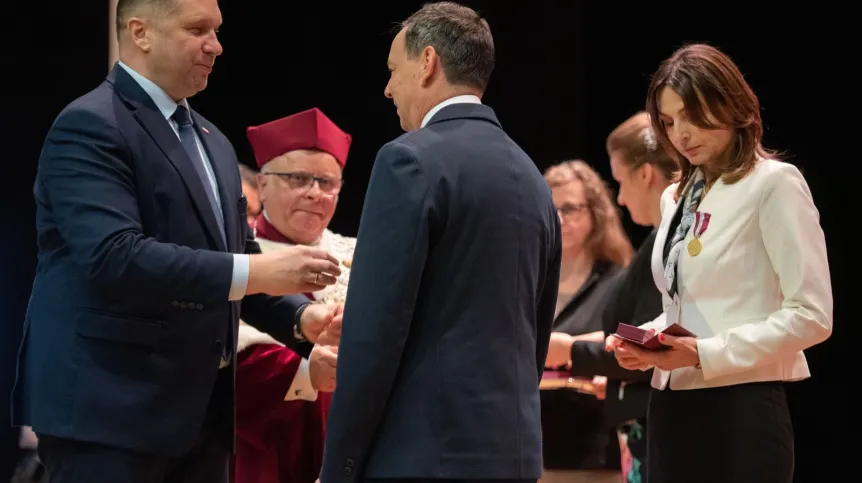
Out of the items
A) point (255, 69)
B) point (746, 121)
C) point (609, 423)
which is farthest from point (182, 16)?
point (255, 69)

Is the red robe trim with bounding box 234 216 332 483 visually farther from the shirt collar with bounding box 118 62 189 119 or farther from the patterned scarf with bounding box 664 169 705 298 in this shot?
the patterned scarf with bounding box 664 169 705 298

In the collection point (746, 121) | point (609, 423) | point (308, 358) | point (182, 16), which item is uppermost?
point (182, 16)

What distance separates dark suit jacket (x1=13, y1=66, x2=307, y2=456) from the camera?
2184mm

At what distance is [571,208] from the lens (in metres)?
4.03

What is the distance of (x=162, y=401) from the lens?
2.25 meters

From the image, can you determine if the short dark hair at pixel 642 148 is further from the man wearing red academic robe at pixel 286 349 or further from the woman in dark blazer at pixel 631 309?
the man wearing red academic robe at pixel 286 349

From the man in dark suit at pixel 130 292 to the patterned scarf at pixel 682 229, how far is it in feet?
2.67

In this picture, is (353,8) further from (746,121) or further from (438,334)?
(438,334)

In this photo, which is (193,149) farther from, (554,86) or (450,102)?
(554,86)

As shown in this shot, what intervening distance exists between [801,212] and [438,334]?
0.91 m

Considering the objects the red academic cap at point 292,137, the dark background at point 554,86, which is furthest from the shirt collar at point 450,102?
the dark background at point 554,86

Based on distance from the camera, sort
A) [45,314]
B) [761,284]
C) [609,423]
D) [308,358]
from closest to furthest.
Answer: [45,314], [761,284], [308,358], [609,423]

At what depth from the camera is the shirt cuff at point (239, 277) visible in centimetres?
228

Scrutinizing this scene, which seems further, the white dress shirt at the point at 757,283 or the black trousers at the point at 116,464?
the white dress shirt at the point at 757,283
